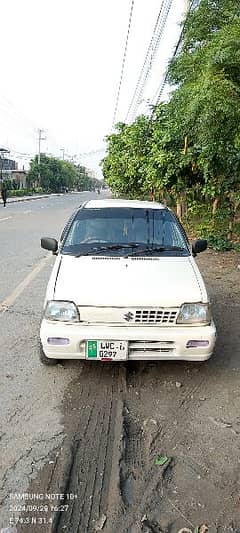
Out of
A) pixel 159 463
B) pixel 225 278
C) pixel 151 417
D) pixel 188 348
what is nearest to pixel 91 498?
pixel 159 463

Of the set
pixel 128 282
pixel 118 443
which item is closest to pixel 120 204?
pixel 128 282

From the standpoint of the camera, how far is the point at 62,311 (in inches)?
145

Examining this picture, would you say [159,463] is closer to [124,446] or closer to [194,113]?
[124,446]

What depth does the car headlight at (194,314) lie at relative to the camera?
367cm

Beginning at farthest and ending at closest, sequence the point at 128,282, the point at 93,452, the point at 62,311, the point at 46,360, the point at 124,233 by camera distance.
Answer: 1. the point at 124,233
2. the point at 46,360
3. the point at 128,282
4. the point at 62,311
5. the point at 93,452

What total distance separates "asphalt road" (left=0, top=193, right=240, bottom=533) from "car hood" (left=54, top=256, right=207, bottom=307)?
78cm

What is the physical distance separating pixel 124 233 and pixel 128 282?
1146mm

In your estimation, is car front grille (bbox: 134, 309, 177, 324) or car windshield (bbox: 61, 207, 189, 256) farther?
car windshield (bbox: 61, 207, 189, 256)

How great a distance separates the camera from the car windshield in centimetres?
455

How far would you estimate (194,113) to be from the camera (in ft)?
19.9

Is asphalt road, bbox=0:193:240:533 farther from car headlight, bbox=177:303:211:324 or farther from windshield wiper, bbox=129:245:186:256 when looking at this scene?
windshield wiper, bbox=129:245:186:256

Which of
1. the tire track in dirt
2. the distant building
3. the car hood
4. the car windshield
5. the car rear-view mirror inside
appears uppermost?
the distant building

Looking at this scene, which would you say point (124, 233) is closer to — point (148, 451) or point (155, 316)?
point (155, 316)

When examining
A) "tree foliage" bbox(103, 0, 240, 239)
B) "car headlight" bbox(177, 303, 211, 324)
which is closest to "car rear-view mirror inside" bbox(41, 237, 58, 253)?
"car headlight" bbox(177, 303, 211, 324)
